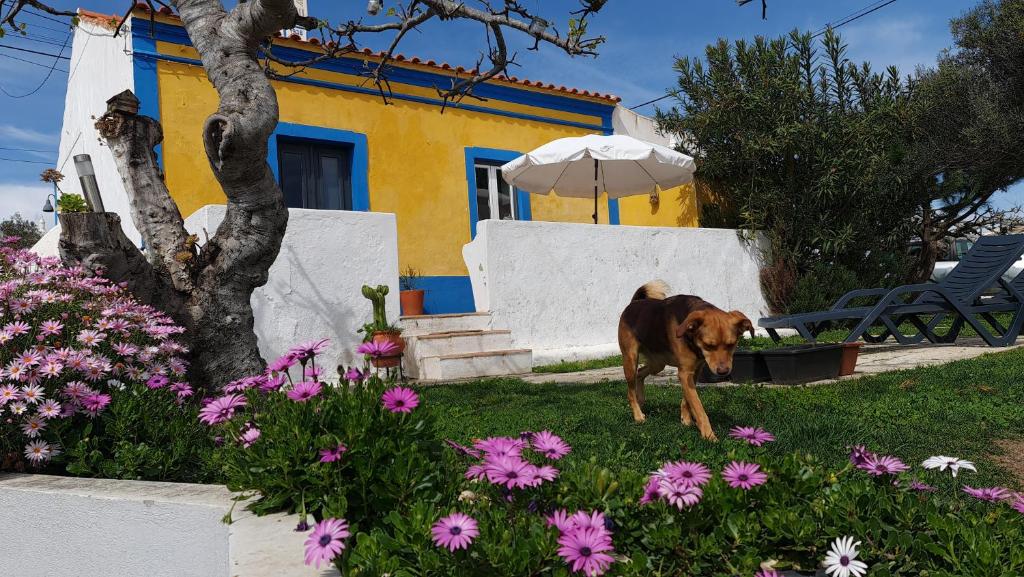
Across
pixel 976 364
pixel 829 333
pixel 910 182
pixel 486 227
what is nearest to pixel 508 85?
pixel 486 227

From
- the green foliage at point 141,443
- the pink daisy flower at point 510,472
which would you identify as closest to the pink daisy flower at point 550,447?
the pink daisy flower at point 510,472

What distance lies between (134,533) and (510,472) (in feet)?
4.42

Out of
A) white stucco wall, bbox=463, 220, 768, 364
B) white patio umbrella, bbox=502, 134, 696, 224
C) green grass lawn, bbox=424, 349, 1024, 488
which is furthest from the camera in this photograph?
white patio umbrella, bbox=502, 134, 696, 224

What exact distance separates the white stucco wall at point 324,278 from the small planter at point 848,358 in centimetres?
479

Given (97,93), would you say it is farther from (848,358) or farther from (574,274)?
(848,358)

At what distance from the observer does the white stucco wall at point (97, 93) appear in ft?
30.6

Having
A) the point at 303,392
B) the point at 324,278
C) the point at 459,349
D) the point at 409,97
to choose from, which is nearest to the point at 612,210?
the point at 409,97

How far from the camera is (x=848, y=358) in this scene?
648 centimetres

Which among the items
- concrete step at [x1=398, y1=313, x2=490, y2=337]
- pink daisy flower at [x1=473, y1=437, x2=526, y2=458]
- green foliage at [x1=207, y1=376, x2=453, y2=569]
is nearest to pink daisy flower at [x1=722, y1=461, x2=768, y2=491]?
pink daisy flower at [x1=473, y1=437, x2=526, y2=458]

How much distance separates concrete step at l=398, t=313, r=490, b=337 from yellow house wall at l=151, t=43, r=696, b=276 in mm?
2048

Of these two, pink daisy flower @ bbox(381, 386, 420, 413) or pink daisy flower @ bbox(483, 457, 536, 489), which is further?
pink daisy flower @ bbox(381, 386, 420, 413)

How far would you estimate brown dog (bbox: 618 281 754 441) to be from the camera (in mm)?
3695

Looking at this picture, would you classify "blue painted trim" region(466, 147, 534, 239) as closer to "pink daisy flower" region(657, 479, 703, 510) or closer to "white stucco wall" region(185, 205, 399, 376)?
"white stucco wall" region(185, 205, 399, 376)

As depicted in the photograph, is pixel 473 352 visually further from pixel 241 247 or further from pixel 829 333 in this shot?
pixel 829 333
